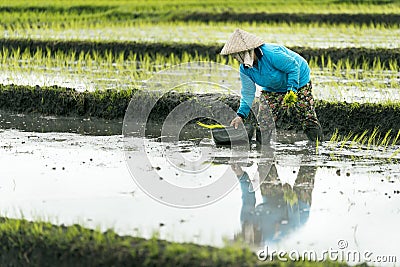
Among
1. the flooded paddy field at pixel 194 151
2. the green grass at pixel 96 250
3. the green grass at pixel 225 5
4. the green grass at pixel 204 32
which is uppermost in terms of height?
the green grass at pixel 225 5

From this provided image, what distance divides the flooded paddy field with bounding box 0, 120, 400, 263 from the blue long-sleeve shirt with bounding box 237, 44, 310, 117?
46 cm

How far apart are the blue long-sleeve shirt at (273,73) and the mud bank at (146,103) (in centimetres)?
105

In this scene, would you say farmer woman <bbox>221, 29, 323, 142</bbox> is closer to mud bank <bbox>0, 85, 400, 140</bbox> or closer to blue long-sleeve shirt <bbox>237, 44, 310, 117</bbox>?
blue long-sleeve shirt <bbox>237, 44, 310, 117</bbox>

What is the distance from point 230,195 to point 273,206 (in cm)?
34

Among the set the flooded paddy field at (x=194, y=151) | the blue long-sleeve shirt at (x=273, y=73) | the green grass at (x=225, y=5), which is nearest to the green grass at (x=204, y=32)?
the flooded paddy field at (x=194, y=151)

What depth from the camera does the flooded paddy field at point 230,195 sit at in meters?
3.54

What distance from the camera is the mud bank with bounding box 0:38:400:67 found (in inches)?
346

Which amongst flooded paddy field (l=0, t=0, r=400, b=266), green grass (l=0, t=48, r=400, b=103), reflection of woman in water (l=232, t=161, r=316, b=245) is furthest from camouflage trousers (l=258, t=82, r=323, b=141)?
green grass (l=0, t=48, r=400, b=103)

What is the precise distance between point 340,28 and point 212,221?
8.27 meters

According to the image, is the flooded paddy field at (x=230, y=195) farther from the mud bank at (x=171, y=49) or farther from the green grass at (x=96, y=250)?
the mud bank at (x=171, y=49)

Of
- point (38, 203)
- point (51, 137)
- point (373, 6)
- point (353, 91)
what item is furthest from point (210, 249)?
point (373, 6)

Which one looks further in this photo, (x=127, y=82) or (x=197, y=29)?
(x=197, y=29)

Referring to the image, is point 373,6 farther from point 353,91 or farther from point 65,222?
point 65,222

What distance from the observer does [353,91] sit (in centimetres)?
691
